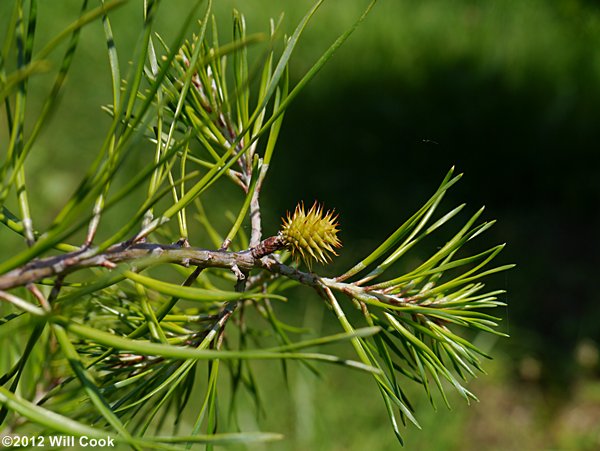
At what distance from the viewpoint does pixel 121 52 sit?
1.93m

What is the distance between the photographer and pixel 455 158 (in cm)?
171

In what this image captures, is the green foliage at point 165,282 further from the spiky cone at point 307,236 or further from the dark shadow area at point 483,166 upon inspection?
the dark shadow area at point 483,166

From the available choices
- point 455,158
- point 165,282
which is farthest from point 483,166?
point 165,282

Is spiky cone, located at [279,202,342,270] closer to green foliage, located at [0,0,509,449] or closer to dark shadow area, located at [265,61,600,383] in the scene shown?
green foliage, located at [0,0,509,449]

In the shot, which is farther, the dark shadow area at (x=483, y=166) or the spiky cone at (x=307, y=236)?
the dark shadow area at (x=483, y=166)

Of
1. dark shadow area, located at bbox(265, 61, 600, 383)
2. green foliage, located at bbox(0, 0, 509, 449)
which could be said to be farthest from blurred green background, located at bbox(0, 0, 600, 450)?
green foliage, located at bbox(0, 0, 509, 449)

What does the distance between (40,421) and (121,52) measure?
1809 millimetres

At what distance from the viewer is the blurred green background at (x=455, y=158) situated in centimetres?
147

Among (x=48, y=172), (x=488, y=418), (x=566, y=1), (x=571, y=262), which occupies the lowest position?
(x=48, y=172)

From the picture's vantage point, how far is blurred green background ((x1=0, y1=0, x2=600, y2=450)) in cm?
147

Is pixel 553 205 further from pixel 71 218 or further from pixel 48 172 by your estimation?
pixel 71 218

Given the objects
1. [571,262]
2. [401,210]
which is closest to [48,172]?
[401,210]

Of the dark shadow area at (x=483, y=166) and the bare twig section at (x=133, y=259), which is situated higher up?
the dark shadow area at (x=483, y=166)

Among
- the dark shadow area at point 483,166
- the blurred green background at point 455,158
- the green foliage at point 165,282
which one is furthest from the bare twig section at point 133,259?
the dark shadow area at point 483,166
